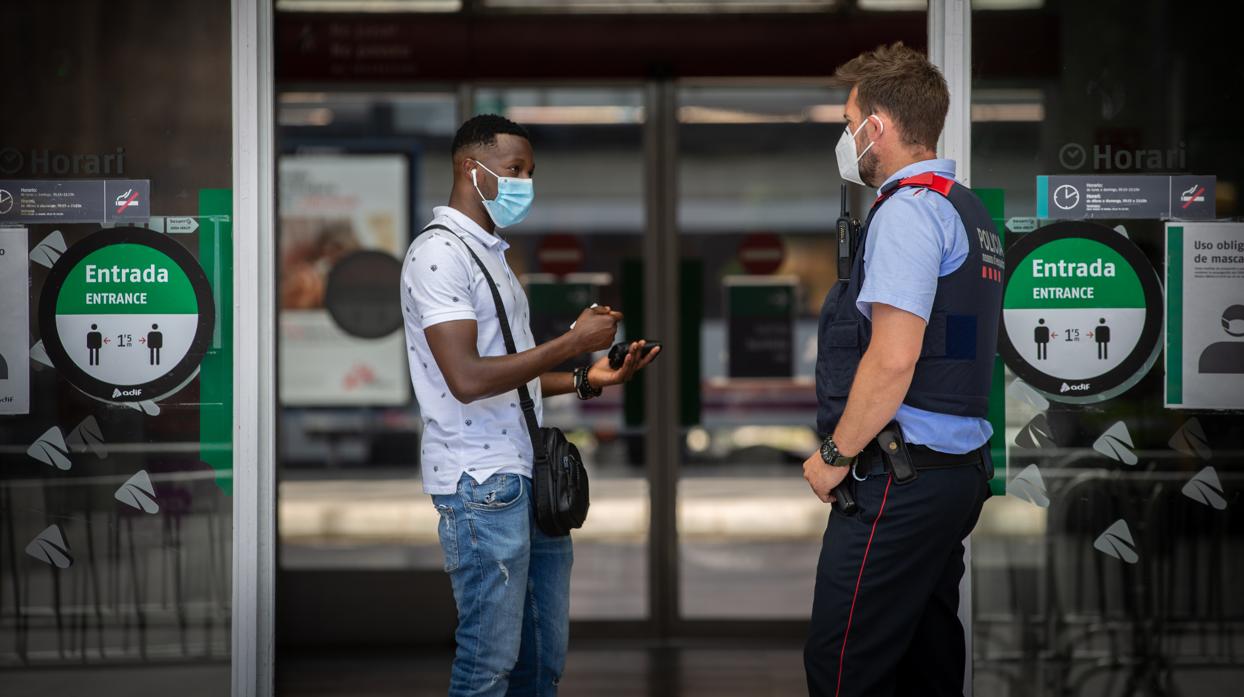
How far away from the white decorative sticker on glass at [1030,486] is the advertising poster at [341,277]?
11.0 feet

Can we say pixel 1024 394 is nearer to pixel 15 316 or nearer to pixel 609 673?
pixel 609 673

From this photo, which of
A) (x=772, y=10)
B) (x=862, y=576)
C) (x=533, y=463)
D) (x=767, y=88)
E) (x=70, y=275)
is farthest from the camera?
(x=767, y=88)

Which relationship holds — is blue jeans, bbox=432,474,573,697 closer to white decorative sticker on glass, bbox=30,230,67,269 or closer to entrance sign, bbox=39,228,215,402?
entrance sign, bbox=39,228,215,402

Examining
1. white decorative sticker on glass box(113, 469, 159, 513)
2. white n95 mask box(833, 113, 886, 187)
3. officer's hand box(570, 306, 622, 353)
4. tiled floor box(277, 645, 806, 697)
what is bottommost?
tiled floor box(277, 645, 806, 697)

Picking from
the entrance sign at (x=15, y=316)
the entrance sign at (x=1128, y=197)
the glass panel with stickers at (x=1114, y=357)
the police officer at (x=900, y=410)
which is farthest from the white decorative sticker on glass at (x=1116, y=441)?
the entrance sign at (x=15, y=316)

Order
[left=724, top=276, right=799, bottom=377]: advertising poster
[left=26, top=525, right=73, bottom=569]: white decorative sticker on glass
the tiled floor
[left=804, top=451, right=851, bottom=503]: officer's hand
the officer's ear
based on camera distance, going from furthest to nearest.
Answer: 1. [left=724, top=276, right=799, bottom=377]: advertising poster
2. the tiled floor
3. [left=26, top=525, right=73, bottom=569]: white decorative sticker on glass
4. the officer's ear
5. [left=804, top=451, right=851, bottom=503]: officer's hand

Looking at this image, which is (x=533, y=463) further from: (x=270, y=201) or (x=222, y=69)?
(x=222, y=69)


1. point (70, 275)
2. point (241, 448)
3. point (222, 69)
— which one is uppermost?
point (222, 69)

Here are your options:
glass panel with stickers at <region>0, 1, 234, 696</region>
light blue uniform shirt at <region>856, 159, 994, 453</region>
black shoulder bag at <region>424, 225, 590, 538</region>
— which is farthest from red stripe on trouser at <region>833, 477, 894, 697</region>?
glass panel with stickers at <region>0, 1, 234, 696</region>

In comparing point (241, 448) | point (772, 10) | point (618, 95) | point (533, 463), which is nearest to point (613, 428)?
point (618, 95)

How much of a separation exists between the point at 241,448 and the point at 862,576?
179cm

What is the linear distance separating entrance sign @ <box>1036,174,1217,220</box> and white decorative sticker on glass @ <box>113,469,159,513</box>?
261 cm

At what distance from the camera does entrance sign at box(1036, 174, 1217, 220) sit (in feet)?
11.0

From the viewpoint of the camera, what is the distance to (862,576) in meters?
2.58
